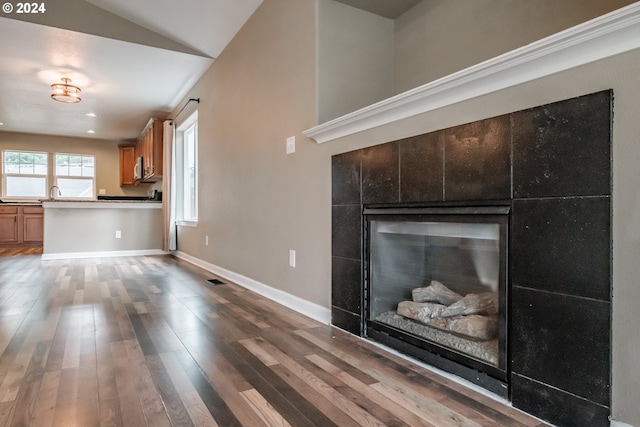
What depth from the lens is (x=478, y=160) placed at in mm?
1412

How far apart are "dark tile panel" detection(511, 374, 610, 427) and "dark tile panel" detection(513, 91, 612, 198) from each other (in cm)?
61

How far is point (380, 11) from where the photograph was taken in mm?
2533

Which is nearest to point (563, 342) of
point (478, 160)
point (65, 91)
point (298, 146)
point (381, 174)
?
point (478, 160)

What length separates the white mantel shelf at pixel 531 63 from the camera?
1012 millimetres

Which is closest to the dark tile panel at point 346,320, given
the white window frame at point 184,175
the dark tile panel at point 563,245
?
the dark tile panel at point 563,245

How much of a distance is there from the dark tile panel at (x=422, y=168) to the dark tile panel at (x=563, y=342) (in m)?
0.52

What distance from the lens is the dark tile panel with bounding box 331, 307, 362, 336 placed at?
6.67 feet

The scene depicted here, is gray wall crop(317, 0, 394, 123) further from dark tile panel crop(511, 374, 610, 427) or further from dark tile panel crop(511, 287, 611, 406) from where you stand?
dark tile panel crop(511, 374, 610, 427)

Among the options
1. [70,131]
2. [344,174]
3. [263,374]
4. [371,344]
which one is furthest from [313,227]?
[70,131]

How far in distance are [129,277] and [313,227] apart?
254 centimetres

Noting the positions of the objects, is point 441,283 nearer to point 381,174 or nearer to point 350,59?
point 381,174

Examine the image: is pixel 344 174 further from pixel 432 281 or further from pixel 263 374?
pixel 263 374

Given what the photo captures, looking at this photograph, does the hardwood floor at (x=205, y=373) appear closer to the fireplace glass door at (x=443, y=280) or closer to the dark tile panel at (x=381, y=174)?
the fireplace glass door at (x=443, y=280)

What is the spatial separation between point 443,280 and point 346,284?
0.60 m
